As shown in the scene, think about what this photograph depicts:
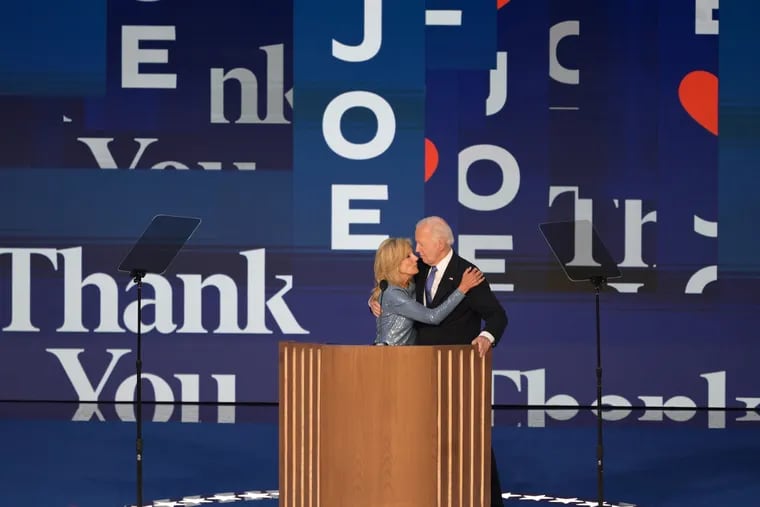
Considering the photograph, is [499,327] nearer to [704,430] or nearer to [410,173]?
[704,430]

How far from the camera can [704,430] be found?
8922 millimetres

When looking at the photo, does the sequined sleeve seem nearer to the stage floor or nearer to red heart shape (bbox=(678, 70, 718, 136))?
the stage floor

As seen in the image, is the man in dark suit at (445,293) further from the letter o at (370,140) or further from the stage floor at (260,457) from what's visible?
the letter o at (370,140)

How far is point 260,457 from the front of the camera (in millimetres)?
7629

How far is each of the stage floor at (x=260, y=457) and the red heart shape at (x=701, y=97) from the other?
246cm

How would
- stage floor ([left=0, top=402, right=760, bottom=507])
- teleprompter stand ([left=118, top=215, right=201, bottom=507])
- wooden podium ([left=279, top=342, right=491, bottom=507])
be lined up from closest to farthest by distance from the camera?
wooden podium ([left=279, top=342, right=491, bottom=507]), teleprompter stand ([left=118, top=215, right=201, bottom=507]), stage floor ([left=0, top=402, right=760, bottom=507])

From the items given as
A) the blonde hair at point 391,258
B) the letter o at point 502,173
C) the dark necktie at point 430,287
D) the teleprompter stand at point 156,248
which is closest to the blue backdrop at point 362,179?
the letter o at point 502,173

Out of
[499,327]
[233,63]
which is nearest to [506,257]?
[233,63]

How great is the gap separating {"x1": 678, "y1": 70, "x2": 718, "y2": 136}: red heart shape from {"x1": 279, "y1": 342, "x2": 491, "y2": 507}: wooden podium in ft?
20.3

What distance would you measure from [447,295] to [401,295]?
1.02 feet

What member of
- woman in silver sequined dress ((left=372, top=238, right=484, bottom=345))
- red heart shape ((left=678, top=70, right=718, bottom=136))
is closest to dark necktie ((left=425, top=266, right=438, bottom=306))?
woman in silver sequined dress ((left=372, top=238, right=484, bottom=345))

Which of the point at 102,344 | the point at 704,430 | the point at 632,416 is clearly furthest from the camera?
the point at 102,344

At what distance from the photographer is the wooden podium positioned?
184 inches

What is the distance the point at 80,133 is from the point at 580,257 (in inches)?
171
